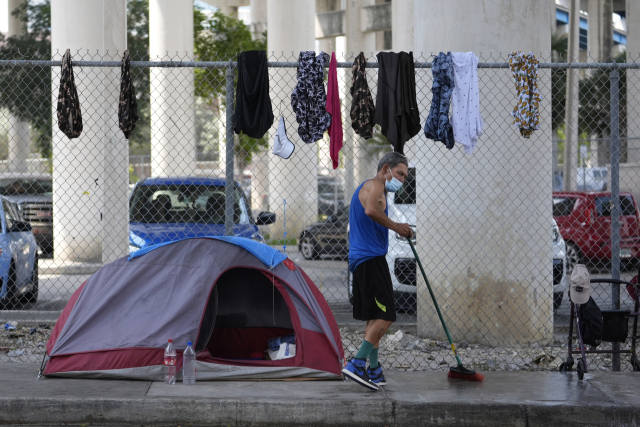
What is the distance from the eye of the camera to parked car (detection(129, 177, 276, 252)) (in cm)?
970

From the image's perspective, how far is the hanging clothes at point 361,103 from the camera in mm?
6746

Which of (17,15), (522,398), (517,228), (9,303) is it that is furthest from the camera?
(17,15)

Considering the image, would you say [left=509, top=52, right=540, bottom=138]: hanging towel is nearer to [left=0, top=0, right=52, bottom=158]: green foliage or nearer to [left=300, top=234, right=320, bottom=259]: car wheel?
[left=300, top=234, right=320, bottom=259]: car wheel

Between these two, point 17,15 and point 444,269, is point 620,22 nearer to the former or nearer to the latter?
point 17,15

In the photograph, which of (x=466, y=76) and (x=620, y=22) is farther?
(x=620, y=22)

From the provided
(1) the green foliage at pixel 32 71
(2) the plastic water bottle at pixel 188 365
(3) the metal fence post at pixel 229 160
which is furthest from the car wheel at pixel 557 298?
(1) the green foliage at pixel 32 71

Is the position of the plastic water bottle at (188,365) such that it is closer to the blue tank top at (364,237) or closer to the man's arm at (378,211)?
the blue tank top at (364,237)

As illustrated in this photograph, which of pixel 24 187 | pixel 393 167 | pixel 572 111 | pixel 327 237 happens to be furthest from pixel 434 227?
pixel 572 111

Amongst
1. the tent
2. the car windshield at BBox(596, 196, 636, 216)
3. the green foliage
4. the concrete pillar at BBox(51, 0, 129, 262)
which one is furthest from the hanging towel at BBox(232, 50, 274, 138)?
the green foliage

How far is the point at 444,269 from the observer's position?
7.91m

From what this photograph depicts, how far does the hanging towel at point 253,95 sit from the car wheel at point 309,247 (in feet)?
33.4

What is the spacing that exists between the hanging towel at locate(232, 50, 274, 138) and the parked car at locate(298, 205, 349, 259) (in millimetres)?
9849

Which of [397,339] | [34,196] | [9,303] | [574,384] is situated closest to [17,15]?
[34,196]

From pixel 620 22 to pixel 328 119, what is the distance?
5861cm
